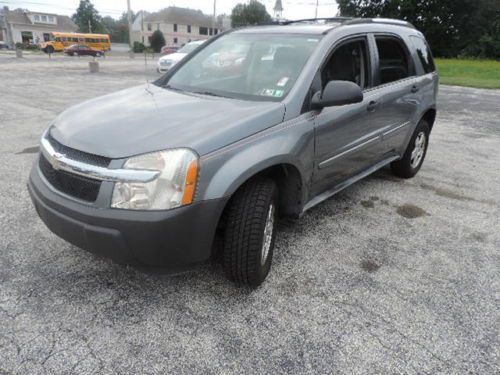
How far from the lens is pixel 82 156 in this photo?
221 centimetres

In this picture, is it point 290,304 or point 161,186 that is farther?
point 290,304

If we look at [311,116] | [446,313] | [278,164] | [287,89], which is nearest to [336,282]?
[446,313]

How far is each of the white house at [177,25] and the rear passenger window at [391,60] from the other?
75743 mm

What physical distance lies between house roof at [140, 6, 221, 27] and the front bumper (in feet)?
259

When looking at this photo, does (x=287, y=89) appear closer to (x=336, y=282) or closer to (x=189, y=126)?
(x=189, y=126)

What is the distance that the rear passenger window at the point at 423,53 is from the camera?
14.8 feet

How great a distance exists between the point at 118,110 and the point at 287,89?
117cm

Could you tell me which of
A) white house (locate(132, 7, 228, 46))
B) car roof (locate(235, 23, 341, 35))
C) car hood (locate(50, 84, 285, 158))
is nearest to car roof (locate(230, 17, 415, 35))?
car roof (locate(235, 23, 341, 35))

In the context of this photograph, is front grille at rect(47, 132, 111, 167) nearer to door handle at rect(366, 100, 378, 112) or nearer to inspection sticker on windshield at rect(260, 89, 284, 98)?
inspection sticker on windshield at rect(260, 89, 284, 98)

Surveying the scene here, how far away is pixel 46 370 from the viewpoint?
77.2 inches

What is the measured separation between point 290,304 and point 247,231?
0.57 metres

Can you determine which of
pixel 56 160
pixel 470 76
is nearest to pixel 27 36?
pixel 470 76

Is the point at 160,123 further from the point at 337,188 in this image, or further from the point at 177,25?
the point at 177,25

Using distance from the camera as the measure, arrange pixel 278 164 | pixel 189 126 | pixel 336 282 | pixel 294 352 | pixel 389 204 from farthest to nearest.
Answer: pixel 389 204
pixel 336 282
pixel 278 164
pixel 189 126
pixel 294 352
